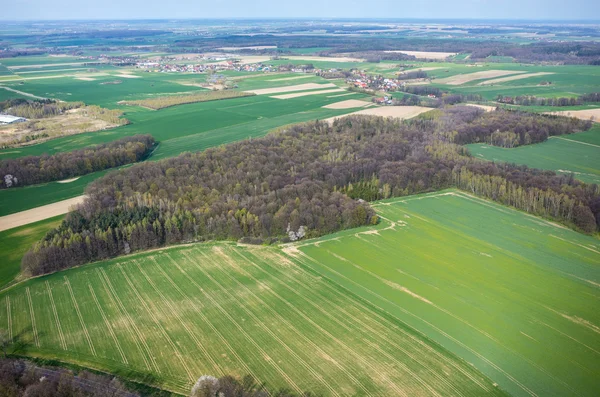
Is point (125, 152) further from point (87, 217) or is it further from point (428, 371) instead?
point (428, 371)

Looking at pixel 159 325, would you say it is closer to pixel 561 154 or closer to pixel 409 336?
pixel 409 336

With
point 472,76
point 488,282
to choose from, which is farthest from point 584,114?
point 488,282

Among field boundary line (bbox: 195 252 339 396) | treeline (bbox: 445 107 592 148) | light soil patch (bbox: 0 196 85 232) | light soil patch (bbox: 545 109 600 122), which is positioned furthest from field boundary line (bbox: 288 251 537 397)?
light soil patch (bbox: 545 109 600 122)

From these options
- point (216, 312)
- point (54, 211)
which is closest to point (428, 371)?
point (216, 312)

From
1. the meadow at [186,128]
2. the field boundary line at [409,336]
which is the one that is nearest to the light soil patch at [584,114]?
the meadow at [186,128]

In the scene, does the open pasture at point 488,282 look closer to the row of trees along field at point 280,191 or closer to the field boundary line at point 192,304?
the row of trees along field at point 280,191

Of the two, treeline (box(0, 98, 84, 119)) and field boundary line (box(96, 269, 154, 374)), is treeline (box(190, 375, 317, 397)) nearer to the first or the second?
field boundary line (box(96, 269, 154, 374))
